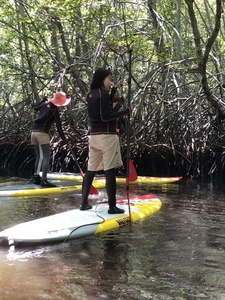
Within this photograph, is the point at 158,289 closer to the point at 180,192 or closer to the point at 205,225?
the point at 205,225

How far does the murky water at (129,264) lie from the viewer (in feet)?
7.77

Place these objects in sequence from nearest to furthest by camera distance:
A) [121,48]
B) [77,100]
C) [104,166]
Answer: [104,166] → [121,48] → [77,100]

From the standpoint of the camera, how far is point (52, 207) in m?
4.96

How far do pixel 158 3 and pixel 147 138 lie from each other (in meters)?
4.75

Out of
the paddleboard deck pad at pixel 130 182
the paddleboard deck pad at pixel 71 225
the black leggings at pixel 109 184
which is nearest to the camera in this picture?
the paddleboard deck pad at pixel 71 225

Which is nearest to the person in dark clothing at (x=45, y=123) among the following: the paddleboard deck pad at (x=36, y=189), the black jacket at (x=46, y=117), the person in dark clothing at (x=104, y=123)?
the black jacket at (x=46, y=117)

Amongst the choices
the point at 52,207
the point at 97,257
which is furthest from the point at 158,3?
the point at 97,257

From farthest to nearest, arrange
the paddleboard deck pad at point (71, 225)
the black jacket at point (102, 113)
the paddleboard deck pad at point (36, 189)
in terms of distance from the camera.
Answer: the paddleboard deck pad at point (36, 189)
the black jacket at point (102, 113)
the paddleboard deck pad at point (71, 225)

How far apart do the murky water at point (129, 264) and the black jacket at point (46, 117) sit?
150cm

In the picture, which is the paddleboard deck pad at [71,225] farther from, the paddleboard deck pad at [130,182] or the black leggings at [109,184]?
the paddleboard deck pad at [130,182]

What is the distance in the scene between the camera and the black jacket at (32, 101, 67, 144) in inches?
222

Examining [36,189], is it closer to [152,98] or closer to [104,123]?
[104,123]

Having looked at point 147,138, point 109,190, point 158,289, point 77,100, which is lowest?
point 158,289

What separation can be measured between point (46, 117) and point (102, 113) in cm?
216
